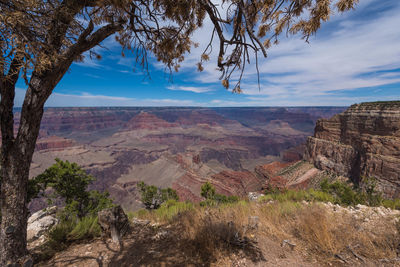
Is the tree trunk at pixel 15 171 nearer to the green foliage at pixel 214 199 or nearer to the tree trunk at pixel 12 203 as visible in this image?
the tree trunk at pixel 12 203

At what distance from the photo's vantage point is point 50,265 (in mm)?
2701

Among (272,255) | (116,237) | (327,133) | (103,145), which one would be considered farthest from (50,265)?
(103,145)

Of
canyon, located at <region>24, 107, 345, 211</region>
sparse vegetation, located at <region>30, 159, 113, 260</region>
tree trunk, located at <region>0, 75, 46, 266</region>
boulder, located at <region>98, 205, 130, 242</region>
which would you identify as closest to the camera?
tree trunk, located at <region>0, 75, 46, 266</region>

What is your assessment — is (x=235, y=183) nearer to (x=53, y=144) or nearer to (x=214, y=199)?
(x=214, y=199)

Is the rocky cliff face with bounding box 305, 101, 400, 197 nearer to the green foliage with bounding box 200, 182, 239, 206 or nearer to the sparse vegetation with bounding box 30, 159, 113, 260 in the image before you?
the green foliage with bounding box 200, 182, 239, 206

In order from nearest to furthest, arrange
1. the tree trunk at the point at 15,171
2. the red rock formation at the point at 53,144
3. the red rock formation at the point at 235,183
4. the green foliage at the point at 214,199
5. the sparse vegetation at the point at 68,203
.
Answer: the tree trunk at the point at 15,171, the sparse vegetation at the point at 68,203, the green foliage at the point at 214,199, the red rock formation at the point at 235,183, the red rock formation at the point at 53,144

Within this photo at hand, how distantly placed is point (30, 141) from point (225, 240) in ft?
12.2

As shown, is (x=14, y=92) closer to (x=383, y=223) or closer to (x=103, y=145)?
(x=383, y=223)

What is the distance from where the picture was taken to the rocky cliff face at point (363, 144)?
33188 mm

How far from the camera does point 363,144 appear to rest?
1572 inches

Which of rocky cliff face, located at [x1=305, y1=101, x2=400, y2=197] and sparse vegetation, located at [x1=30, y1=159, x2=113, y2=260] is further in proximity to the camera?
rocky cliff face, located at [x1=305, y1=101, x2=400, y2=197]

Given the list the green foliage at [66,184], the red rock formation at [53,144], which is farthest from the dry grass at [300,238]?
the red rock formation at [53,144]

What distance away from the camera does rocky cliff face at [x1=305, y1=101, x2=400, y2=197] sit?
33188mm

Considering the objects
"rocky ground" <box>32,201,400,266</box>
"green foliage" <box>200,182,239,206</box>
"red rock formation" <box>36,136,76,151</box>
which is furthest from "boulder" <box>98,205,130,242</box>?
"red rock formation" <box>36,136,76,151</box>
